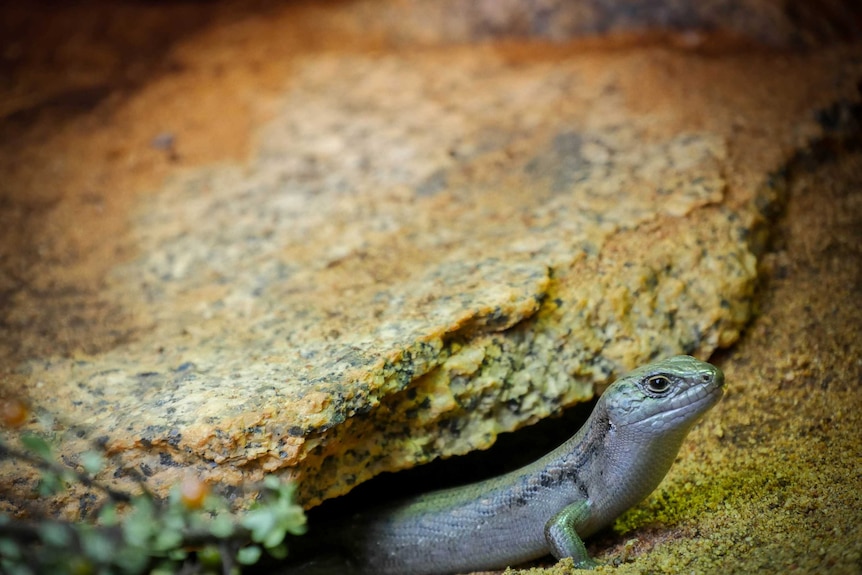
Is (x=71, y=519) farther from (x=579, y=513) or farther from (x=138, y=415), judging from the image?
(x=579, y=513)

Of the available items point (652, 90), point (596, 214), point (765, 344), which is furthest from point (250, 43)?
point (765, 344)

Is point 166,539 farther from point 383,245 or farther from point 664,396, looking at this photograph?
point 383,245

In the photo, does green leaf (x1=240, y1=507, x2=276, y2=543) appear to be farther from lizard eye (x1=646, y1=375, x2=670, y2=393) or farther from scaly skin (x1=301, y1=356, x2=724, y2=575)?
lizard eye (x1=646, y1=375, x2=670, y2=393)

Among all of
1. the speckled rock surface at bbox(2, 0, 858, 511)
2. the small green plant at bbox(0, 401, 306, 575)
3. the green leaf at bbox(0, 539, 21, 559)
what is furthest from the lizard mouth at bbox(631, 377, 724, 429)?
the green leaf at bbox(0, 539, 21, 559)

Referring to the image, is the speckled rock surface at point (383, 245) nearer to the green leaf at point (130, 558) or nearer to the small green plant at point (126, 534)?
the small green plant at point (126, 534)

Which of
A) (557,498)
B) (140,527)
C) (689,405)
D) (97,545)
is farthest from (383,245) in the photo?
(97,545)
